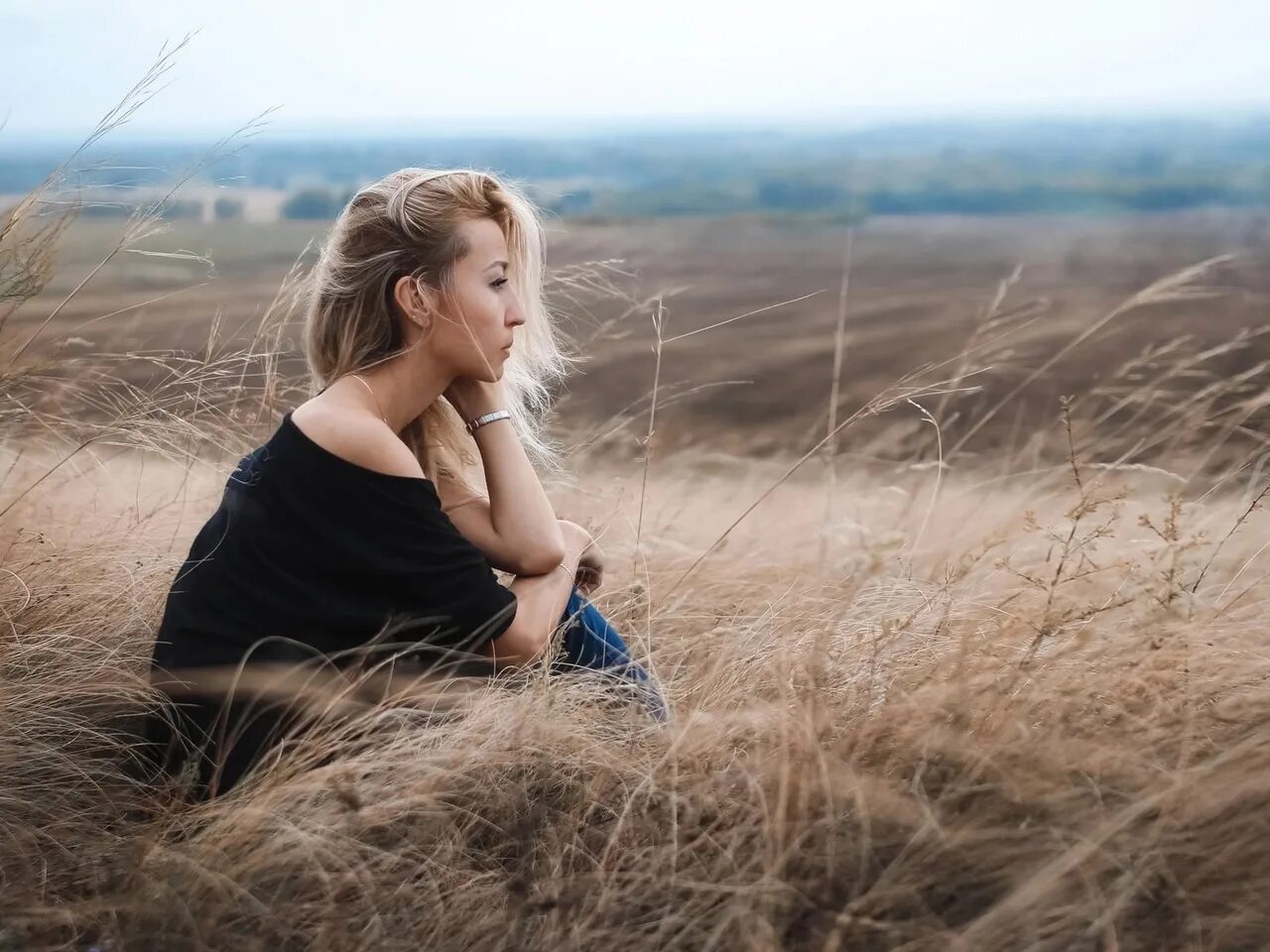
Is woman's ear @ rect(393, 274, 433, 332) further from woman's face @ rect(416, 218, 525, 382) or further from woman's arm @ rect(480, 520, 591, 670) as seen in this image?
woman's arm @ rect(480, 520, 591, 670)

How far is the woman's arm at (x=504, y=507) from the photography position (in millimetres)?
2271

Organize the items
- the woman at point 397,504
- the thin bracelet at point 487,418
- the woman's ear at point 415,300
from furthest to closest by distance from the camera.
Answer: the thin bracelet at point 487,418, the woman's ear at point 415,300, the woman at point 397,504

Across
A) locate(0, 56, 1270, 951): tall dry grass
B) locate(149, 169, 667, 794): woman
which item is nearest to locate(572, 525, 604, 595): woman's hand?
locate(149, 169, 667, 794): woman

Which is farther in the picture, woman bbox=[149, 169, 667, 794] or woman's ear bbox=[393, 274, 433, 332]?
woman's ear bbox=[393, 274, 433, 332]

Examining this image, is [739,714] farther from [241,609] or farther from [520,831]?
[241,609]

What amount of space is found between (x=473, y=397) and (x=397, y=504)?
0.40 meters

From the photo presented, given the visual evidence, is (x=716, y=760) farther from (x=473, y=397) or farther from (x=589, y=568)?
(x=473, y=397)

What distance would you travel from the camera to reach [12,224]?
235 centimetres

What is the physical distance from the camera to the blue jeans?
211 centimetres

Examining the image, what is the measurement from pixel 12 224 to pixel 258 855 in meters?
1.42

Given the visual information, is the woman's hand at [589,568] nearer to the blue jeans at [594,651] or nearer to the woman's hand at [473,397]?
the blue jeans at [594,651]

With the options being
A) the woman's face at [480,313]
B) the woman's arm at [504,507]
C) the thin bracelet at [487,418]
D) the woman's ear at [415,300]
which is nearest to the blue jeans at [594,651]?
the woman's arm at [504,507]

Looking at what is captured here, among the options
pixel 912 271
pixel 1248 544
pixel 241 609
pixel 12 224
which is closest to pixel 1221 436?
pixel 1248 544

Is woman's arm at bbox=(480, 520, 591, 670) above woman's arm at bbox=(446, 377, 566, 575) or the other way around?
the other way around
